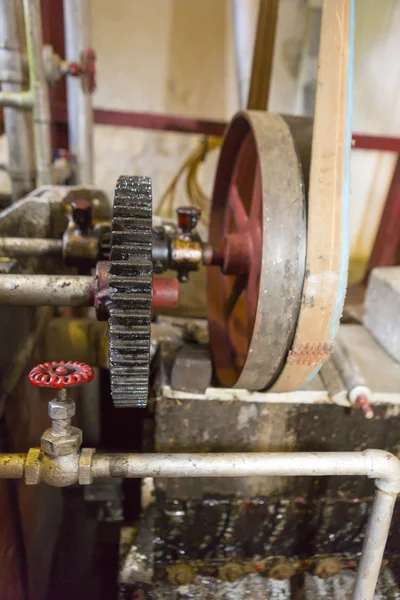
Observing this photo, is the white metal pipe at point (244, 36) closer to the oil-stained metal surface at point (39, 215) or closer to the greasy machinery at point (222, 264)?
the greasy machinery at point (222, 264)

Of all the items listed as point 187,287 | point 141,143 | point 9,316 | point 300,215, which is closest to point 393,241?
point 187,287

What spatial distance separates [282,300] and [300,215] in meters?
0.18

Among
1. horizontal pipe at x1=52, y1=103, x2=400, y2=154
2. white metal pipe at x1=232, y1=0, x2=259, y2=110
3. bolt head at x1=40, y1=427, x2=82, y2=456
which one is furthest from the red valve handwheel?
horizontal pipe at x1=52, y1=103, x2=400, y2=154

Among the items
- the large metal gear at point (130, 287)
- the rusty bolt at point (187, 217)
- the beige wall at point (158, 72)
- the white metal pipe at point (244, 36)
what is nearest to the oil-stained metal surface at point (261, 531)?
the large metal gear at point (130, 287)

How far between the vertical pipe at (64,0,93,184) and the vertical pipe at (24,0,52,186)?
405mm

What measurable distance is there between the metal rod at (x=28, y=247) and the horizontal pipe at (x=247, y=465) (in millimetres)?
593

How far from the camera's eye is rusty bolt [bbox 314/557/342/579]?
1312 millimetres

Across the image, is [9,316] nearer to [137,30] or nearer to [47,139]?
[47,139]

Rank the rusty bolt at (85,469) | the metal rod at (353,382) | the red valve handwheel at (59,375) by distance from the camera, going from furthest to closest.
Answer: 1. the metal rod at (353,382)
2. the rusty bolt at (85,469)
3. the red valve handwheel at (59,375)

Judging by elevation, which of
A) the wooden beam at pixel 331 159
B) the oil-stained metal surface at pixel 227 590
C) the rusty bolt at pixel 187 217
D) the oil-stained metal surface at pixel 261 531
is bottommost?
the oil-stained metal surface at pixel 227 590

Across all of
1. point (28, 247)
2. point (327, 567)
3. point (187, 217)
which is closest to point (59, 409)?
point (28, 247)

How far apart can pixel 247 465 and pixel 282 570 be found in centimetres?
68

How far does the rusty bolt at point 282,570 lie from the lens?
131cm

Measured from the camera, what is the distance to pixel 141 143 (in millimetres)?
3580
